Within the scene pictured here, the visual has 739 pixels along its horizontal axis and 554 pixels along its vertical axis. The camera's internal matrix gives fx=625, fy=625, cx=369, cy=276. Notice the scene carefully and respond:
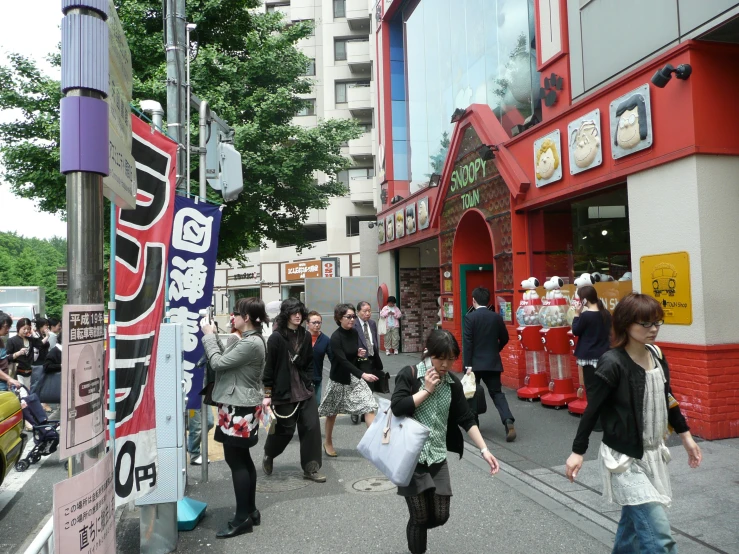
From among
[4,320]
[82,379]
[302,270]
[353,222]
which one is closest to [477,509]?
[82,379]

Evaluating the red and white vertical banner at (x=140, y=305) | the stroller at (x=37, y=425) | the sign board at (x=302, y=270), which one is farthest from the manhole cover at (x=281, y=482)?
the sign board at (x=302, y=270)

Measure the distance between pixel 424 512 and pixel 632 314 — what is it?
1.66m

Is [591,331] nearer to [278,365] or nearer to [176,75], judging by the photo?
[278,365]

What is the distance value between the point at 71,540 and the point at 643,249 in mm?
7254

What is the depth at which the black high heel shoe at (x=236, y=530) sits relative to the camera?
15.1 ft

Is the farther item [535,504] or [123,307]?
[535,504]

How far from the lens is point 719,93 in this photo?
6.94 m

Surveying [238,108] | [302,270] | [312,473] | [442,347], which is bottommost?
[312,473]

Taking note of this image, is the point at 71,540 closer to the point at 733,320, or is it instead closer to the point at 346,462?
the point at 346,462

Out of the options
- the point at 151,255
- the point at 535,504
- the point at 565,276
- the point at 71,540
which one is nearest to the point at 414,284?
the point at 565,276

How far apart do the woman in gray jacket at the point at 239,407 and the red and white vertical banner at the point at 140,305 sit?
0.81 metres

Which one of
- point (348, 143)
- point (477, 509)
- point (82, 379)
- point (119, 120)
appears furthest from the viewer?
point (348, 143)

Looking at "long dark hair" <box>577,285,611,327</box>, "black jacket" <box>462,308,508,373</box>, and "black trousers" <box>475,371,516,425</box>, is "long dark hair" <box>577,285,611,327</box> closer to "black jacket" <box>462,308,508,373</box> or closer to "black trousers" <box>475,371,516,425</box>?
"black jacket" <box>462,308,508,373</box>

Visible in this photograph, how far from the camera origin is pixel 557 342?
9070 millimetres
